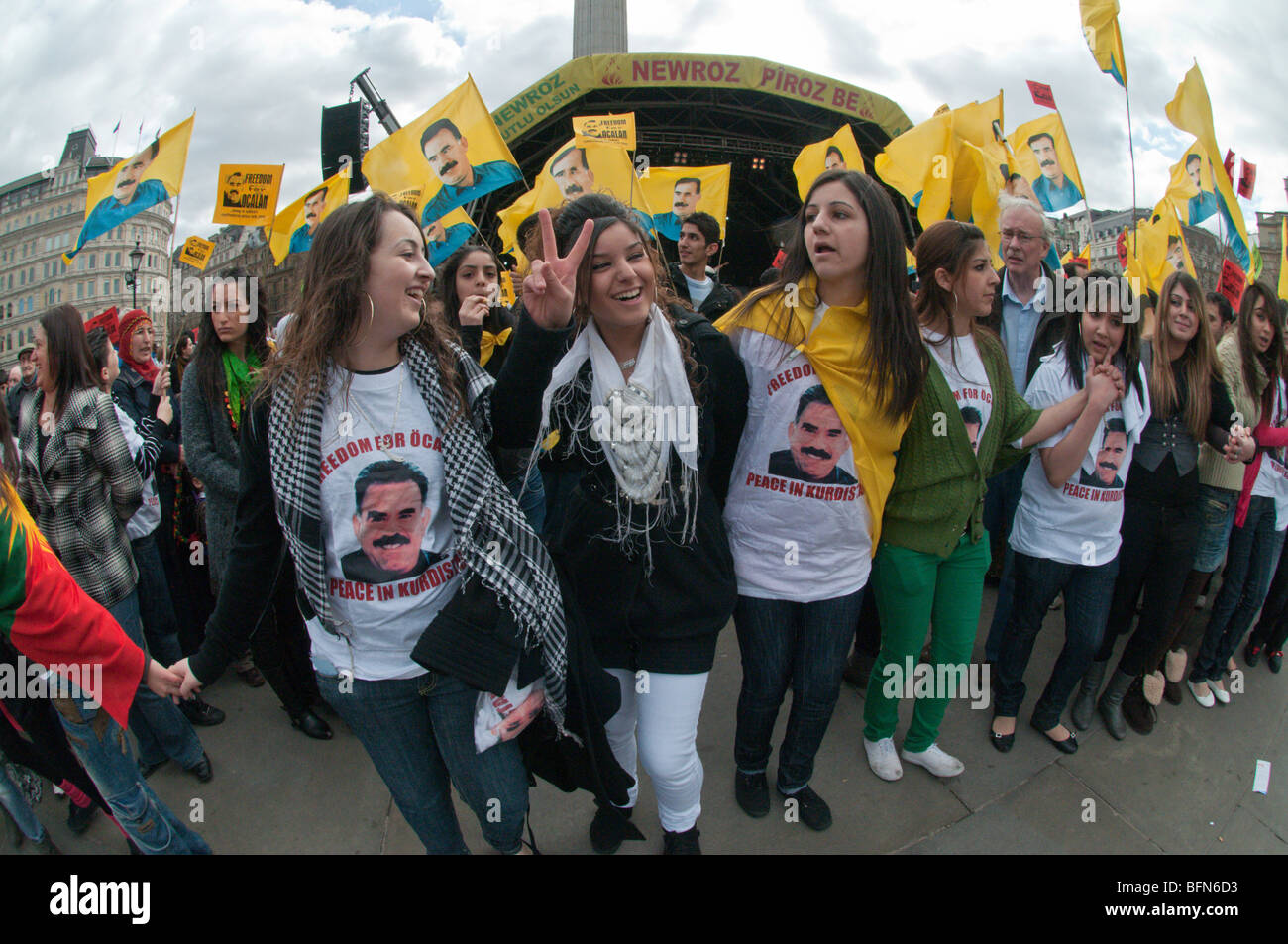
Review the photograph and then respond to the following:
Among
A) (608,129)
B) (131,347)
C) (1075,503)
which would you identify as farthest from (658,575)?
(608,129)

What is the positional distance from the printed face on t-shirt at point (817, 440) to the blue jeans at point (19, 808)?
2549mm

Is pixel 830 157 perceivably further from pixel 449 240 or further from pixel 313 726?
pixel 313 726

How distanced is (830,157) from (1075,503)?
4340 mm

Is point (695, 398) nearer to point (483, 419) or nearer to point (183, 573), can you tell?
point (483, 419)

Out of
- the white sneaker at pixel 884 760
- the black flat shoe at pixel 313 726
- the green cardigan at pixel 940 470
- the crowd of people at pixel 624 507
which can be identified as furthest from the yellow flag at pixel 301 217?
the white sneaker at pixel 884 760

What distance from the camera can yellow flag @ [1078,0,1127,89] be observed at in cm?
454

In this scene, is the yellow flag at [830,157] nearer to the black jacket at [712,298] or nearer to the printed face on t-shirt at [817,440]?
the black jacket at [712,298]

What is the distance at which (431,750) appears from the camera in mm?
1688

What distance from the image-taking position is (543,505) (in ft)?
9.62

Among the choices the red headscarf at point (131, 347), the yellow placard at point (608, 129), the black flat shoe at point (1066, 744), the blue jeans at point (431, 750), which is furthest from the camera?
the yellow placard at point (608, 129)

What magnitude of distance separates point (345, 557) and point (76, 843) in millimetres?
1905

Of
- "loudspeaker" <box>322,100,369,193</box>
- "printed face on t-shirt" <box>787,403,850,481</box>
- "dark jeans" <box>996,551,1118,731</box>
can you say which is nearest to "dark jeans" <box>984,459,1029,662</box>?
"dark jeans" <box>996,551,1118,731</box>

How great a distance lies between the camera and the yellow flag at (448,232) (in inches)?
222

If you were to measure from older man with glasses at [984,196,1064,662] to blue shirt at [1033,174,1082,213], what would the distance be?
258cm
